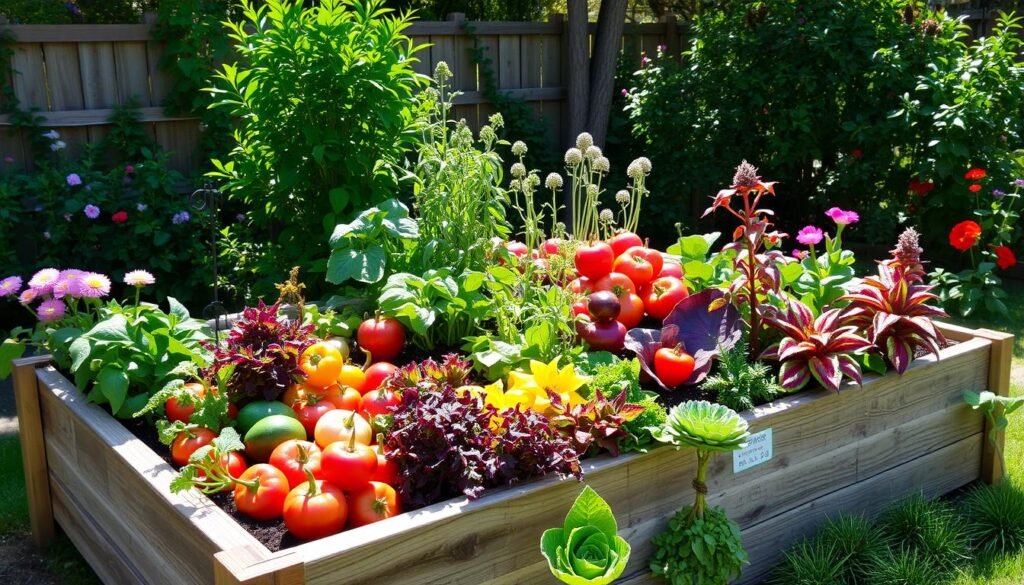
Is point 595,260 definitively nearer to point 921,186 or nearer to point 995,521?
point 995,521

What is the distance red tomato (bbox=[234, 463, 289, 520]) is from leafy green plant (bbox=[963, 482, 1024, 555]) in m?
2.22

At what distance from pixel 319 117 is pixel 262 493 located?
6.02 ft

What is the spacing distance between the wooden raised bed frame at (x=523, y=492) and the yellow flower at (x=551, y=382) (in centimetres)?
22

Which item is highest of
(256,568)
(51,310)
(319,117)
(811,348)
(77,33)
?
(77,33)

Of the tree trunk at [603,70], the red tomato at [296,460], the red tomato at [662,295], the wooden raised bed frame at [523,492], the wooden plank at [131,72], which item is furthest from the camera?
the tree trunk at [603,70]

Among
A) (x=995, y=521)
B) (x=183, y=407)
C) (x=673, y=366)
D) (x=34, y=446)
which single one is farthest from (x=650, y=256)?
(x=34, y=446)

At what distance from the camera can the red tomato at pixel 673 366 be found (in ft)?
9.36

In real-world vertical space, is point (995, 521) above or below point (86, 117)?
below

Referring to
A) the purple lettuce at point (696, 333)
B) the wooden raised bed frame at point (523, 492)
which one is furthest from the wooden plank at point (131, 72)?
the purple lettuce at point (696, 333)

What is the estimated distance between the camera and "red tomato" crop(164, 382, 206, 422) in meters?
2.57

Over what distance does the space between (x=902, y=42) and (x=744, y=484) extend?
4477 millimetres

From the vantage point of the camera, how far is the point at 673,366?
285 cm

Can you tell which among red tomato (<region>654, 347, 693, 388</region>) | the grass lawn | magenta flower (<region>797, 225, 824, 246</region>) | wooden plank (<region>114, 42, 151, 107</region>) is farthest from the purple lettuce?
wooden plank (<region>114, 42, 151, 107</region>)

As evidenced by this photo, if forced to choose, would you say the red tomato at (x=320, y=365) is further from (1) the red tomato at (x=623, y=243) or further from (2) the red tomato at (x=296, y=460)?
(1) the red tomato at (x=623, y=243)
